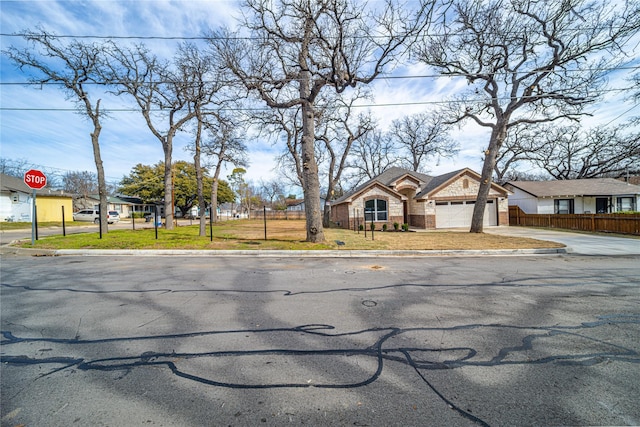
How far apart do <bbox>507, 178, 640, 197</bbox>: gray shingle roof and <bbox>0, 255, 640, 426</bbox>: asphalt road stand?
25.8 meters

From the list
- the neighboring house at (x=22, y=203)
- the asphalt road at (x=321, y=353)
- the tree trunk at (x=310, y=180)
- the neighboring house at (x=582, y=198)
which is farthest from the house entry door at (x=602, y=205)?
the neighboring house at (x=22, y=203)

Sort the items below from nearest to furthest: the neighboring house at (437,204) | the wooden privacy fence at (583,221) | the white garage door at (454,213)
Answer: the wooden privacy fence at (583,221)
the neighboring house at (437,204)
the white garage door at (454,213)

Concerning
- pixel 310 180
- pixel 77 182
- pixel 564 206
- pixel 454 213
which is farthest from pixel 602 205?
pixel 77 182

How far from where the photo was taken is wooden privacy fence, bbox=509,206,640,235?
658 inches

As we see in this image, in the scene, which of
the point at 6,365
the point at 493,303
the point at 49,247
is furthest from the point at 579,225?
the point at 49,247

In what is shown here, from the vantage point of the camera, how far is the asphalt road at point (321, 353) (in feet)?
7.11

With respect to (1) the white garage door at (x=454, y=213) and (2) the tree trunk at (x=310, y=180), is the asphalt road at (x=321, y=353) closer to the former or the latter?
(2) the tree trunk at (x=310, y=180)

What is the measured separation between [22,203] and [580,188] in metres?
57.6

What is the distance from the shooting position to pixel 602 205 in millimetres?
26594

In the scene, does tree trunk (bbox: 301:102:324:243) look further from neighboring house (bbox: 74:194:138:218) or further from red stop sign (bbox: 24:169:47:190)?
neighboring house (bbox: 74:194:138:218)

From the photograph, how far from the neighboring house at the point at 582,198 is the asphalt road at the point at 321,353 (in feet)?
82.2

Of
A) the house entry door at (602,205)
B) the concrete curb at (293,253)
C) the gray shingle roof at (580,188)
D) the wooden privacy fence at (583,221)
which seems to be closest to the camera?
the concrete curb at (293,253)

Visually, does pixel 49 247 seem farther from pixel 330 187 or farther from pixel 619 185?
pixel 619 185

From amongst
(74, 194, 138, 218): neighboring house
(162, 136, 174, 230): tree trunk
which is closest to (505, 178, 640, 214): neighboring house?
(162, 136, 174, 230): tree trunk
